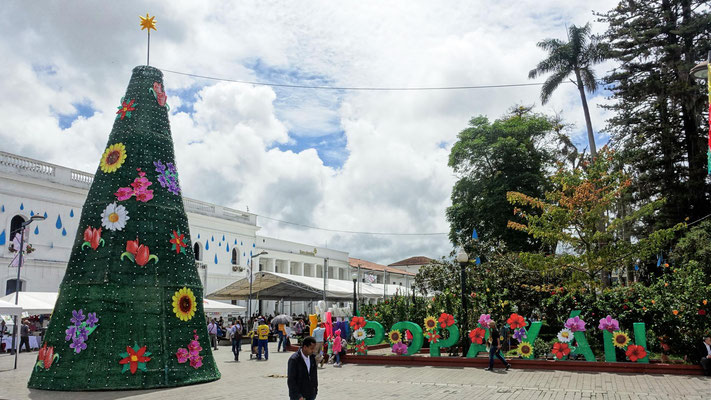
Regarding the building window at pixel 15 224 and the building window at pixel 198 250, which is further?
the building window at pixel 198 250

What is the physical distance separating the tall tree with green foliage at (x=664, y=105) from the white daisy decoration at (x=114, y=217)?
23.3m

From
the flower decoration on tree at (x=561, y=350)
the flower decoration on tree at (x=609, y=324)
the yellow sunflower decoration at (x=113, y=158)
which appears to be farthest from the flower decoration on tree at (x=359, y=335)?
the yellow sunflower decoration at (x=113, y=158)

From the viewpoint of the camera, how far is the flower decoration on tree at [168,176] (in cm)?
1285

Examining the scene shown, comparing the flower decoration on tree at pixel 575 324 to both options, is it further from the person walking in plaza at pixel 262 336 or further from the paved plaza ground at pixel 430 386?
the person walking in plaza at pixel 262 336

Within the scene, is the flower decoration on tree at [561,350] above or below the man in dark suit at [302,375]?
below

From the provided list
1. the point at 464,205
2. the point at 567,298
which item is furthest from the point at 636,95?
the point at 567,298

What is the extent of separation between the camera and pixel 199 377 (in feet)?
40.2

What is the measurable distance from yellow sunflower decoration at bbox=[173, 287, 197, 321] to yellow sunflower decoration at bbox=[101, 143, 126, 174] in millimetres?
3251

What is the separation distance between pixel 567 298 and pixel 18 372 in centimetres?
1636

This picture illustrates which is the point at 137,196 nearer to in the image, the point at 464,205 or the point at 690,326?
the point at 690,326

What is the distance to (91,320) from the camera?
11383mm

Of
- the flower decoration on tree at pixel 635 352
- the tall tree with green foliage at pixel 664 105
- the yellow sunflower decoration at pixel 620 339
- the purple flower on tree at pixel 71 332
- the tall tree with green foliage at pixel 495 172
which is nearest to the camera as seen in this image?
the purple flower on tree at pixel 71 332

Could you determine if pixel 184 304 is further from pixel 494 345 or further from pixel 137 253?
pixel 494 345

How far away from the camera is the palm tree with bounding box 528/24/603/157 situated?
3331cm
